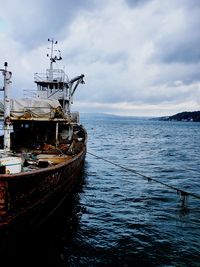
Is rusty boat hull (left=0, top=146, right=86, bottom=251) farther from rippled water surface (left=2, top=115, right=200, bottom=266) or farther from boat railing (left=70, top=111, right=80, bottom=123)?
boat railing (left=70, top=111, right=80, bottom=123)

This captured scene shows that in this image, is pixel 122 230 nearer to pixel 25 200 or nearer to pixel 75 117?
pixel 25 200

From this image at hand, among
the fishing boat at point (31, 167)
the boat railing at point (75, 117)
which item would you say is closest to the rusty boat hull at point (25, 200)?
the fishing boat at point (31, 167)

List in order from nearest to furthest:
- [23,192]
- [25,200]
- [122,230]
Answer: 1. [23,192]
2. [25,200]
3. [122,230]

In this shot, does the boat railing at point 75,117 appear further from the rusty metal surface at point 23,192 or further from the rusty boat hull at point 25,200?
the rusty metal surface at point 23,192

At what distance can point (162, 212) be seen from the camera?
1664 cm

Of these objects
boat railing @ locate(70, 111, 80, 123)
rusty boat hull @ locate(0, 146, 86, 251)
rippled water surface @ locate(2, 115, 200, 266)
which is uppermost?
boat railing @ locate(70, 111, 80, 123)

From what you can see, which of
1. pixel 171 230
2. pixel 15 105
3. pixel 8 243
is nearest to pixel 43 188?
pixel 8 243

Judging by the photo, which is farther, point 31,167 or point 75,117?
point 75,117

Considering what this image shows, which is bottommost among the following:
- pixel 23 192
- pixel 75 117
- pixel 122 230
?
pixel 122 230

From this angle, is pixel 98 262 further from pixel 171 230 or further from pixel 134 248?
pixel 171 230

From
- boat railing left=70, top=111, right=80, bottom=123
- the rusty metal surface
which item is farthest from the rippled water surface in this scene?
boat railing left=70, top=111, right=80, bottom=123

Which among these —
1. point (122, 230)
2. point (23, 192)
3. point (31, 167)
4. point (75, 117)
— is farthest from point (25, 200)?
point (75, 117)

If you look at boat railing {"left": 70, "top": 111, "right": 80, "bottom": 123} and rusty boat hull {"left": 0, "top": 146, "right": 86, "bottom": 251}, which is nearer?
rusty boat hull {"left": 0, "top": 146, "right": 86, "bottom": 251}

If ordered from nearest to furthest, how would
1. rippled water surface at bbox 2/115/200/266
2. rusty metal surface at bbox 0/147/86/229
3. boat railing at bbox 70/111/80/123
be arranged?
rusty metal surface at bbox 0/147/86/229
rippled water surface at bbox 2/115/200/266
boat railing at bbox 70/111/80/123
